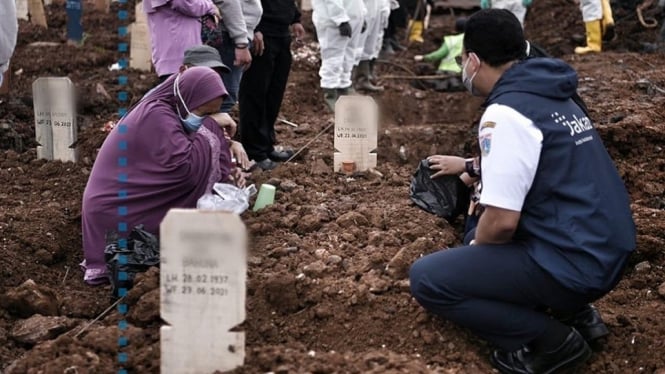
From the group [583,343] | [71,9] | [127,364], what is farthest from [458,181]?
[71,9]

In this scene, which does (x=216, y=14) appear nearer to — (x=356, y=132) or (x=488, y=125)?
(x=356, y=132)

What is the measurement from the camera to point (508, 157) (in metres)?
3.51

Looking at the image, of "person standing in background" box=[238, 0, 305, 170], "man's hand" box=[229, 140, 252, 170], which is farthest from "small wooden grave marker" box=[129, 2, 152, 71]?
"man's hand" box=[229, 140, 252, 170]

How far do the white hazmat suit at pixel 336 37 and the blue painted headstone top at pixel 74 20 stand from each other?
3871mm

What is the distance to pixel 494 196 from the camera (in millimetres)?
3539

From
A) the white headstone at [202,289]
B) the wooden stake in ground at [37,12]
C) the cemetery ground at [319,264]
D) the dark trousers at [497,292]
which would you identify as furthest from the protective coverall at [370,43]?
the white headstone at [202,289]

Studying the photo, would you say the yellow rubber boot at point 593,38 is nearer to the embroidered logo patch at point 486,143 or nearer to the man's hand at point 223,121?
the man's hand at point 223,121

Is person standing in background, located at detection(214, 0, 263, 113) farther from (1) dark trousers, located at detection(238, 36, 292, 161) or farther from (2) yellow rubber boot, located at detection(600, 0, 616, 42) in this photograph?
(2) yellow rubber boot, located at detection(600, 0, 616, 42)

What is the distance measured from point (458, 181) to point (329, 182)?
4.28ft

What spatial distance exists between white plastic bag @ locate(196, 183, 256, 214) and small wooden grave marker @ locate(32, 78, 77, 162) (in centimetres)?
176

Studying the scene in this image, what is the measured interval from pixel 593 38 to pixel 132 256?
8353 millimetres

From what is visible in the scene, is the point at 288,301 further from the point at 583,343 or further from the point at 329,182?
the point at 329,182

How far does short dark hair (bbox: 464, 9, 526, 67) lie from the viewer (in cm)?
374

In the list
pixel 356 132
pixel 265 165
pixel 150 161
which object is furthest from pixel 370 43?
pixel 150 161
